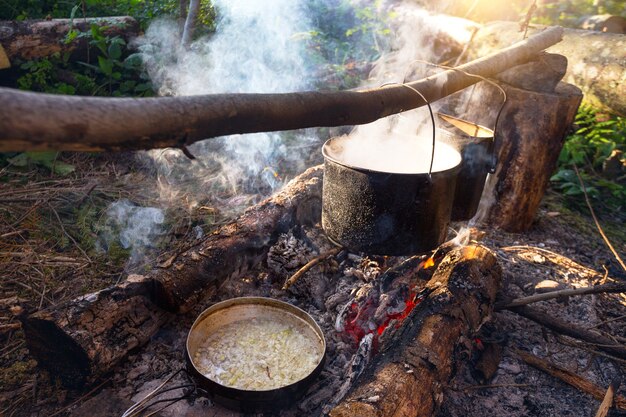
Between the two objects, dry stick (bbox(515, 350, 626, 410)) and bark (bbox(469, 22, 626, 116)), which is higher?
bark (bbox(469, 22, 626, 116))

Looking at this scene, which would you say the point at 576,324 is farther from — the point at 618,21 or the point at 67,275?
the point at 618,21

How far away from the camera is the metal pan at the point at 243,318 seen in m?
2.47

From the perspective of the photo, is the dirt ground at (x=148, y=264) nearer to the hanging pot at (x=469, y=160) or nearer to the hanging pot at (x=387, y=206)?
the hanging pot at (x=469, y=160)

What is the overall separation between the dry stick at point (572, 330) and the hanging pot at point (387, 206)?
1190mm

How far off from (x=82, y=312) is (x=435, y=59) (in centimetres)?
801

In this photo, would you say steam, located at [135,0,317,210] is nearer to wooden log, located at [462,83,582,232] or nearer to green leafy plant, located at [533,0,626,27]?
wooden log, located at [462,83,582,232]

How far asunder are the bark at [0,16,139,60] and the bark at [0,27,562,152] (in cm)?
636

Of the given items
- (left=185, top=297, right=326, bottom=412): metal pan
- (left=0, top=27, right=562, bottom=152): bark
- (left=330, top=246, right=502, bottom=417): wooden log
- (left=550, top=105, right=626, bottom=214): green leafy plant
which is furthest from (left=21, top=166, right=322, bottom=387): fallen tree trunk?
(left=550, top=105, right=626, bottom=214): green leafy plant

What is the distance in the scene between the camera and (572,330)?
3.41 m

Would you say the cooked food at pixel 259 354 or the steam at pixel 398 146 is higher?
the steam at pixel 398 146

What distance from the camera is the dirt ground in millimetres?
2898

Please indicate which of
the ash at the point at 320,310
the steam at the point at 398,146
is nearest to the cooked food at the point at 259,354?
the ash at the point at 320,310

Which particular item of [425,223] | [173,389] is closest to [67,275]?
[173,389]

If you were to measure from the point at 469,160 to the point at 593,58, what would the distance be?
462 cm
